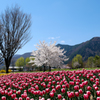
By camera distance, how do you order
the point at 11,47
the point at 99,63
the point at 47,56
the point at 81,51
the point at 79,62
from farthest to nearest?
1. the point at 81,51
2. the point at 79,62
3. the point at 99,63
4. the point at 47,56
5. the point at 11,47

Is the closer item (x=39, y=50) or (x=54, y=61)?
(x=54, y=61)

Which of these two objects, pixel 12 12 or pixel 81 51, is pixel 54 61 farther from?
pixel 81 51

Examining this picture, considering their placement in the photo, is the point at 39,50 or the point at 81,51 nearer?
the point at 39,50

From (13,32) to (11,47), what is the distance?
Answer: 8.15 feet

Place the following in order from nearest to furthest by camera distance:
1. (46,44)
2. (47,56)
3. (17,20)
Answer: (17,20)
(47,56)
(46,44)

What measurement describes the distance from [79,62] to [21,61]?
3391 cm

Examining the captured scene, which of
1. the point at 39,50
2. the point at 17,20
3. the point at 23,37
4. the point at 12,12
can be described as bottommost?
the point at 39,50

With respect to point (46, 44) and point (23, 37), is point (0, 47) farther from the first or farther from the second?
point (46, 44)

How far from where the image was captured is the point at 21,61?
6600cm

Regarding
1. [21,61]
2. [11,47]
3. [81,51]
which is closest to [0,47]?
[11,47]

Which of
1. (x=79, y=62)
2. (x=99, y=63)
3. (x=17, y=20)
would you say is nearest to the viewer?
(x=17, y=20)

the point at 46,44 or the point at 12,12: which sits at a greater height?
the point at 12,12

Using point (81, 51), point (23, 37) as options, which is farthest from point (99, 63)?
point (81, 51)

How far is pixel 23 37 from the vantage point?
18.1m
